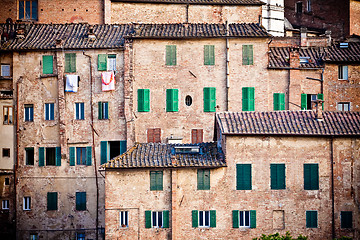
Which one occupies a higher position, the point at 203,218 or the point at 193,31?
the point at 193,31

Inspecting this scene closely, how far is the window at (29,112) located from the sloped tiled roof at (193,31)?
363 inches

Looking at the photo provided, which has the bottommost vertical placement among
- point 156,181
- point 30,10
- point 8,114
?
point 156,181

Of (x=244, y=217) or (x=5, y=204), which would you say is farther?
(x=5, y=204)

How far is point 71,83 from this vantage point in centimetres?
5116

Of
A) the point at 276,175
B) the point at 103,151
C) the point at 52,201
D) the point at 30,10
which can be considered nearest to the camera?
the point at 276,175

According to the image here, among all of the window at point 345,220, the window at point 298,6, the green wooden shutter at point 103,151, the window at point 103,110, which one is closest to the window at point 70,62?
the window at point 103,110

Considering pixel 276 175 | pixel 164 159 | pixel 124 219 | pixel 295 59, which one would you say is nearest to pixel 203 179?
pixel 164 159

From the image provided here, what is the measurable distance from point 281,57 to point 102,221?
18119 mm

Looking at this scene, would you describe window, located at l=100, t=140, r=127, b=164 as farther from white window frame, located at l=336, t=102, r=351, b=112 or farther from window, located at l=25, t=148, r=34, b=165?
white window frame, located at l=336, t=102, r=351, b=112

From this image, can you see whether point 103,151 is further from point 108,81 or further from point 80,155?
point 108,81

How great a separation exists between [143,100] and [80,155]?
615 centimetres

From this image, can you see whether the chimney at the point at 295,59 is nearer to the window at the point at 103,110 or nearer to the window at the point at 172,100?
the window at the point at 172,100

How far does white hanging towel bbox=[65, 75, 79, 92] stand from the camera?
5116cm

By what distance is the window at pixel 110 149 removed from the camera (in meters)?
50.6
